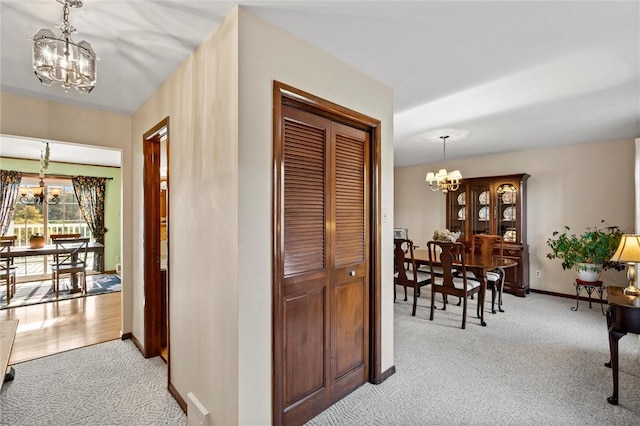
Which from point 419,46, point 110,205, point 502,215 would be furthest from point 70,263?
point 502,215

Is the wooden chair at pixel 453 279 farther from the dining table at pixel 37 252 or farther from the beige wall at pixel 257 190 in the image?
the dining table at pixel 37 252

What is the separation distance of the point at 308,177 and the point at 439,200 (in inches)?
211

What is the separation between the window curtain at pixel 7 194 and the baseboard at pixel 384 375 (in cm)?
743

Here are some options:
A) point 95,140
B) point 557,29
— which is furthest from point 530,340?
point 95,140

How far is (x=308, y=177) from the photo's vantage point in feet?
6.74

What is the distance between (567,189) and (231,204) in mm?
5685

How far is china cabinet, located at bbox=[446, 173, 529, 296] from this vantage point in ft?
17.3

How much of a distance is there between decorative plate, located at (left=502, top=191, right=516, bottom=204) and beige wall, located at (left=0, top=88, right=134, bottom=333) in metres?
5.74

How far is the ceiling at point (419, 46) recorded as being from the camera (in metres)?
1.69

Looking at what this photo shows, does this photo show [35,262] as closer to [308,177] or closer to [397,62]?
[308,177]

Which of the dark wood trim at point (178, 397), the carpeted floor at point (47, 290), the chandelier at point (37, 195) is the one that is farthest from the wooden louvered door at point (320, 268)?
the chandelier at point (37, 195)

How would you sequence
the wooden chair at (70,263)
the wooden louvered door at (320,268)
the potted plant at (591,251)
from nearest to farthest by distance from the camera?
the wooden louvered door at (320,268)
the potted plant at (591,251)
the wooden chair at (70,263)

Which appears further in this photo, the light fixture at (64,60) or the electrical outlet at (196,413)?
the electrical outlet at (196,413)

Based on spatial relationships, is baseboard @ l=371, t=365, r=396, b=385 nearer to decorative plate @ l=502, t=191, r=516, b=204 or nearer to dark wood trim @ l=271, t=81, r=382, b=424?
dark wood trim @ l=271, t=81, r=382, b=424
